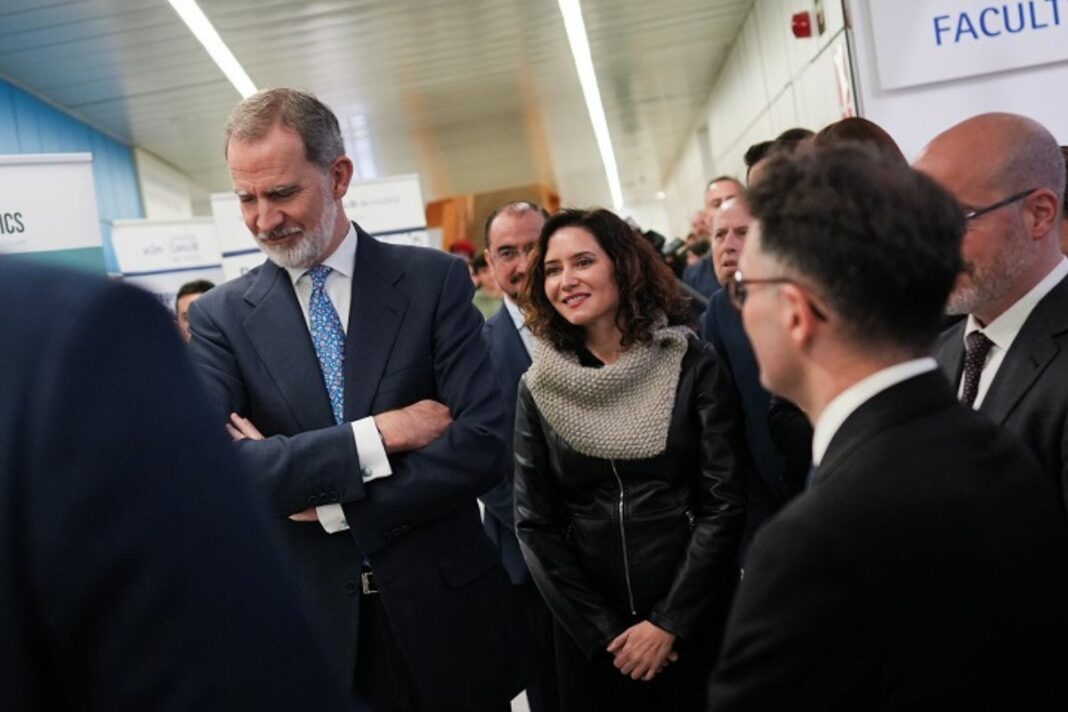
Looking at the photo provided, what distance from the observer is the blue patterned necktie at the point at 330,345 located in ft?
8.10

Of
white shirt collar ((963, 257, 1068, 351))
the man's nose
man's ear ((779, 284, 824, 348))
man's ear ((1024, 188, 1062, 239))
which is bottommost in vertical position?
white shirt collar ((963, 257, 1068, 351))

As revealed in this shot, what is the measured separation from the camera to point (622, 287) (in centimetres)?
331

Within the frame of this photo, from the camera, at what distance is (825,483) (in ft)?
4.58

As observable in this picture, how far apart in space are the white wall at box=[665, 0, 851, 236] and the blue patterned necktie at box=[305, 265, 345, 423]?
410cm

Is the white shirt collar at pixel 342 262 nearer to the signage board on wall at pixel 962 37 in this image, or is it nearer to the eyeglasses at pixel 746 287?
the eyeglasses at pixel 746 287

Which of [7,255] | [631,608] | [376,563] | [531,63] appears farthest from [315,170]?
[531,63]

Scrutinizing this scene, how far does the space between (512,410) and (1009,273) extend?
78.7 inches

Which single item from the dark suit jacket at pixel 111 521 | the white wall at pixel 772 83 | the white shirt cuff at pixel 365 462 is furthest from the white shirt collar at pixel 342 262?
the white wall at pixel 772 83

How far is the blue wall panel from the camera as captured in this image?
11234 mm

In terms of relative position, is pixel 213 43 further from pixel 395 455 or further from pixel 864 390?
pixel 864 390

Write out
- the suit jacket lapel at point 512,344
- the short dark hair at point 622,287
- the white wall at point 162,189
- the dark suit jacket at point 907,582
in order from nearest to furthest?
the dark suit jacket at point 907,582, the short dark hair at point 622,287, the suit jacket lapel at point 512,344, the white wall at point 162,189

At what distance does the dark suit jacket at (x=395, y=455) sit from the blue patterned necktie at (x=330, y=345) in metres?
0.02

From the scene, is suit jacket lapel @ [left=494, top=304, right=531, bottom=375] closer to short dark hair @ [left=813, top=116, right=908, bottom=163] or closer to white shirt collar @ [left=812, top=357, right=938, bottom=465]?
short dark hair @ [left=813, top=116, right=908, bottom=163]

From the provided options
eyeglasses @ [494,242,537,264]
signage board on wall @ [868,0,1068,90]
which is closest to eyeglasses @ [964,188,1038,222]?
signage board on wall @ [868,0,1068,90]
